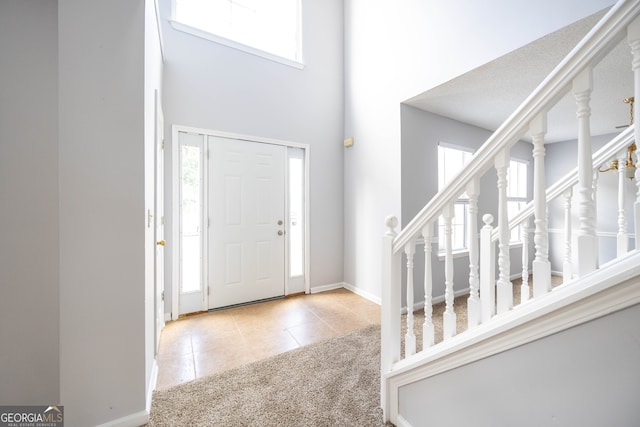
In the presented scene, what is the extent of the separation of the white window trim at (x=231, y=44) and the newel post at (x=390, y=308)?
2894mm

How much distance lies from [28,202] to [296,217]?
7.97ft

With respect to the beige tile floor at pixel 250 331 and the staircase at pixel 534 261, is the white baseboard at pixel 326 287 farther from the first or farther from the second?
the staircase at pixel 534 261

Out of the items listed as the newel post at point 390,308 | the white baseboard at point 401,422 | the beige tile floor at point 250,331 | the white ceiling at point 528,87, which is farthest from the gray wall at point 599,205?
the white baseboard at point 401,422

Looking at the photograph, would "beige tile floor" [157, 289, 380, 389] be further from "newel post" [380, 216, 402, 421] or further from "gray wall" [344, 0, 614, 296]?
"newel post" [380, 216, 402, 421]

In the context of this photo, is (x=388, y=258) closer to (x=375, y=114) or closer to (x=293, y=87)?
(x=375, y=114)

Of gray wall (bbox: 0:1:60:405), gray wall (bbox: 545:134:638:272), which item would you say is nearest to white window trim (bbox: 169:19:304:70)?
gray wall (bbox: 0:1:60:405)

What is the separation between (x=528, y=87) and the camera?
7.63 ft

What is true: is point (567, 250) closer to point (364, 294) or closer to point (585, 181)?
point (585, 181)

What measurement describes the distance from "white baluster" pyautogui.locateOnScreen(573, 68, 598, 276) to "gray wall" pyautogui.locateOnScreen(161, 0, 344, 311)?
111 inches

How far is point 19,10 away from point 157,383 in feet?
7.40

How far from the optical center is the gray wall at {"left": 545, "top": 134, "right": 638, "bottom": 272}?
3.61 m

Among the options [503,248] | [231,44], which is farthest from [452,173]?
[231,44]

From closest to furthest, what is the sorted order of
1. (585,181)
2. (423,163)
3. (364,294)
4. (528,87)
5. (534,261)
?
(585,181)
(534,261)
(528,87)
(423,163)
(364,294)

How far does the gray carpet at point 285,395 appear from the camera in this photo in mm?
1381
